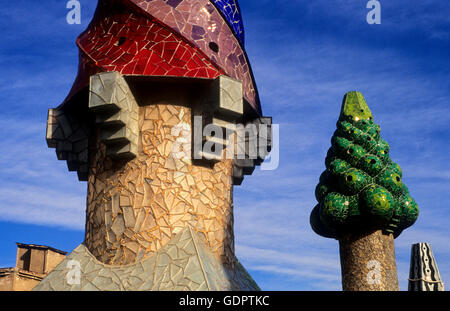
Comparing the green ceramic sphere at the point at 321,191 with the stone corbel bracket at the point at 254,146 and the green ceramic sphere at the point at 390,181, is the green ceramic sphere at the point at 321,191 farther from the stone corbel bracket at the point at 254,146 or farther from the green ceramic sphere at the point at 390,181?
the stone corbel bracket at the point at 254,146

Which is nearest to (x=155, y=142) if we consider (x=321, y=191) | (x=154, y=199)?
(x=154, y=199)

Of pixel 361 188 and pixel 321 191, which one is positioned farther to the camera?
pixel 321 191

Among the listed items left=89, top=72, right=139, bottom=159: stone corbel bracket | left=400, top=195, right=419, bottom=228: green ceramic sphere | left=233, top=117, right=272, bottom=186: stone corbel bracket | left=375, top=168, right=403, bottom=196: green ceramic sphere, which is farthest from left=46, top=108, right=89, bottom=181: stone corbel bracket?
left=400, top=195, right=419, bottom=228: green ceramic sphere

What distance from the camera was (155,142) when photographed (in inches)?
442

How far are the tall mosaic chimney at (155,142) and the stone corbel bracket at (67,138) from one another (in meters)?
0.02

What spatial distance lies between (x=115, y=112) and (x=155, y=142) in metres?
0.91

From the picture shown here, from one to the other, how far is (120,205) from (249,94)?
3.41 meters

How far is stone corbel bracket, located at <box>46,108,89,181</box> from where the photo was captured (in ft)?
40.1

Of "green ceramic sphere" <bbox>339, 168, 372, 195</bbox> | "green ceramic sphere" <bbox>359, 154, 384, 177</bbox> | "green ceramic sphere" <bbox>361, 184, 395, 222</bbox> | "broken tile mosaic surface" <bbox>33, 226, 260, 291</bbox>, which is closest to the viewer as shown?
"broken tile mosaic surface" <bbox>33, 226, 260, 291</bbox>

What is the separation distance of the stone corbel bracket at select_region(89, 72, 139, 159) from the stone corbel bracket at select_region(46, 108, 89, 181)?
1.27 metres

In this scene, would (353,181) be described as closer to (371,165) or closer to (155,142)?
(371,165)

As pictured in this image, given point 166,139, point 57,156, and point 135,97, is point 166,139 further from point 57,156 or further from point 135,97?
point 57,156

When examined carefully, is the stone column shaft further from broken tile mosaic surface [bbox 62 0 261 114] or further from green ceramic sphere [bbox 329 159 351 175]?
broken tile mosaic surface [bbox 62 0 261 114]
